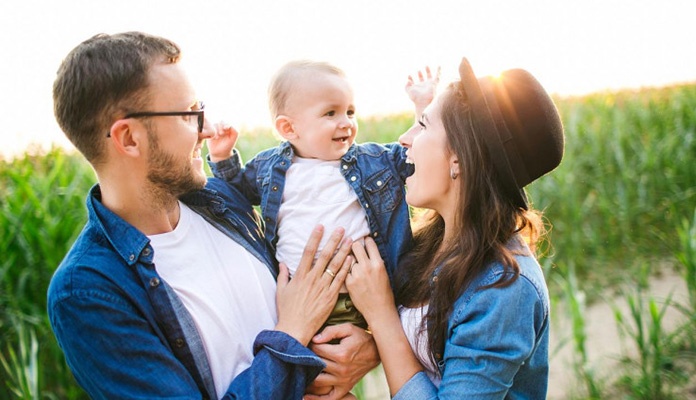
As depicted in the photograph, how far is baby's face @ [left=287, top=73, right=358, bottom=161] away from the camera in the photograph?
229cm

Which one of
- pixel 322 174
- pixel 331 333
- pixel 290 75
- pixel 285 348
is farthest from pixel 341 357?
pixel 290 75

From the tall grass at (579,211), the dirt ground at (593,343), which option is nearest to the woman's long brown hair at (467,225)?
the tall grass at (579,211)

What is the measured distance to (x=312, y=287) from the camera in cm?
209

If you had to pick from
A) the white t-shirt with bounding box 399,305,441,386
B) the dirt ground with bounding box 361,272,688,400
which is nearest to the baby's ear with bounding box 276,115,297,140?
the white t-shirt with bounding box 399,305,441,386

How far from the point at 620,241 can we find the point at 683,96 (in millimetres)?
2819

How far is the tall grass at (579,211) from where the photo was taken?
3068 millimetres

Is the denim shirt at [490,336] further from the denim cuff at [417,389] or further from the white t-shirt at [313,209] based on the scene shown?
the white t-shirt at [313,209]

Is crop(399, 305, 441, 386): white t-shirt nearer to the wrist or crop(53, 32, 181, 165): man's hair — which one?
the wrist

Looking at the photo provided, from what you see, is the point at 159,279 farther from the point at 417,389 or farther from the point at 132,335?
the point at 417,389

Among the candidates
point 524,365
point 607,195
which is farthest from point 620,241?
point 524,365

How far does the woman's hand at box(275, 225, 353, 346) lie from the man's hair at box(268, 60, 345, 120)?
1.82ft

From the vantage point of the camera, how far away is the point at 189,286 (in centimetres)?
192

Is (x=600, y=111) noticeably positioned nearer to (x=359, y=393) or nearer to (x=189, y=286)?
(x=359, y=393)

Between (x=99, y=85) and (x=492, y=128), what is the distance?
48.9 inches
